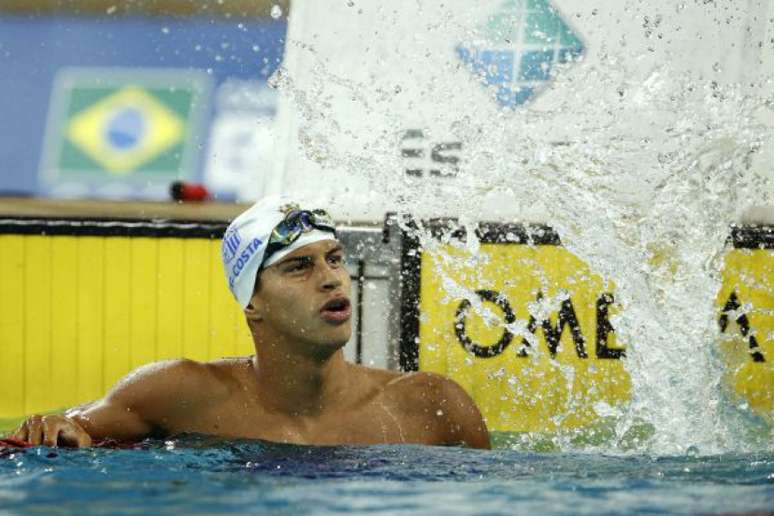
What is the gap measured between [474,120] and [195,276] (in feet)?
4.53

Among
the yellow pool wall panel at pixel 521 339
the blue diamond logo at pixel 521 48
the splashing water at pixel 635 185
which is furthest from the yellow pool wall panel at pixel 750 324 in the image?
the blue diamond logo at pixel 521 48

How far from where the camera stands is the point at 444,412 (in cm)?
371

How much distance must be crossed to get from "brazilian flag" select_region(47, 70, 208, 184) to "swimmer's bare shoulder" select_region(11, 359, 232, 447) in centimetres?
624

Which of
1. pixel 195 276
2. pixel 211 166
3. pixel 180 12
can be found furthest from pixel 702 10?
pixel 180 12

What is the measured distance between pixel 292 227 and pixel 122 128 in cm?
667

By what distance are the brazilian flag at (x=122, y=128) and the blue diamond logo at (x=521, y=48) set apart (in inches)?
151

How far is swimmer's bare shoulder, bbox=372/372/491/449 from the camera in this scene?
12.2ft

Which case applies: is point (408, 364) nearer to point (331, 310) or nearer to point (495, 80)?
point (495, 80)

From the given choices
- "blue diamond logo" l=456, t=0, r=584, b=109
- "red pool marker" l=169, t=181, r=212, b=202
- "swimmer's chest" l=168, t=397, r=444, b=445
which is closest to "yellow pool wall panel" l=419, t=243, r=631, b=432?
"blue diamond logo" l=456, t=0, r=584, b=109

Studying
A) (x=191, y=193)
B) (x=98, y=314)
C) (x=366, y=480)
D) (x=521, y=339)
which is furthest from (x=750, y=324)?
(x=191, y=193)

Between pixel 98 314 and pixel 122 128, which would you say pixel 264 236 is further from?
pixel 122 128

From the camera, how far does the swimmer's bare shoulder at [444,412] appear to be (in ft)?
12.2

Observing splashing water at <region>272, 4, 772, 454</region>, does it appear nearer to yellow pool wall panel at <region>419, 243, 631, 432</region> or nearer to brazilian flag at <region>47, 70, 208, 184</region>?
yellow pool wall panel at <region>419, 243, 631, 432</region>

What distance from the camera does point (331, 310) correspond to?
11.8ft
